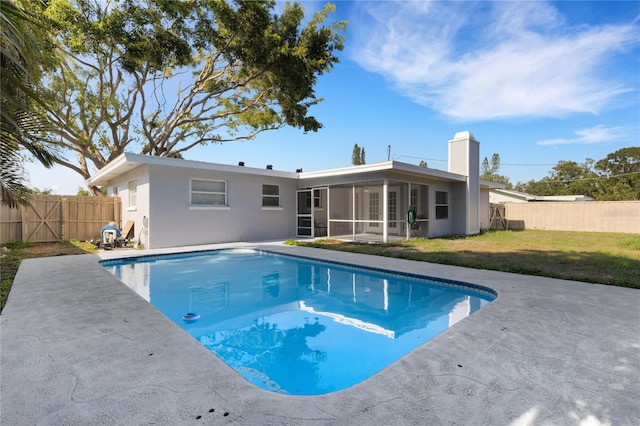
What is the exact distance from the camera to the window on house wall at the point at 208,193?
11.4 meters

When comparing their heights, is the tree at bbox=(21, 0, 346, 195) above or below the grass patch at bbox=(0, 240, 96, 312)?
above

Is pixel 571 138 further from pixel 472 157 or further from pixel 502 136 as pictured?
pixel 472 157

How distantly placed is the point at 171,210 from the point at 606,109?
2547 cm

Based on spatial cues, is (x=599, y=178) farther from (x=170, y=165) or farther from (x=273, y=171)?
(x=170, y=165)

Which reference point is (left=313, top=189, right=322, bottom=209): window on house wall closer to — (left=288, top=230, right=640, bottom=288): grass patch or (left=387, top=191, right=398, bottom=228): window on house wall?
(left=387, top=191, right=398, bottom=228): window on house wall

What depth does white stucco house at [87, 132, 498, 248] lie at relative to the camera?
10594 mm

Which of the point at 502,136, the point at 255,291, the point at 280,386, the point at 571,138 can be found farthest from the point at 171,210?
the point at 571,138

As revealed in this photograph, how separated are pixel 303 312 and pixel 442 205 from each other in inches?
453

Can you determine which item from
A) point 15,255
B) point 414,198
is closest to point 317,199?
point 414,198

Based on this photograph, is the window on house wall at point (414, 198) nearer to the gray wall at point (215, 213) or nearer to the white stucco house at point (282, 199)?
the white stucco house at point (282, 199)

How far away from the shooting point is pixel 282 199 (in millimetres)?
14109

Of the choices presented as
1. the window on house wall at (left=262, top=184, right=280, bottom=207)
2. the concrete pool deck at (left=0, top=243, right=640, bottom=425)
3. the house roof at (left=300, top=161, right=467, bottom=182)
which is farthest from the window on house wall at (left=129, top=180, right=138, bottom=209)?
the concrete pool deck at (left=0, top=243, right=640, bottom=425)

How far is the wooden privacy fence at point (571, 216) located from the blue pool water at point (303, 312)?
54.7 ft

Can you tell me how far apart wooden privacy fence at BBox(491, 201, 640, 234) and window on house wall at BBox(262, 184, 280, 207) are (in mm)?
14099
